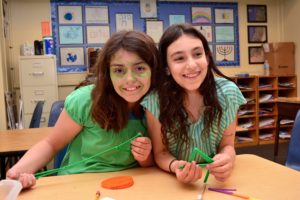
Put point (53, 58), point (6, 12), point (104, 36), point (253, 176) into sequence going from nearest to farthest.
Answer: point (253, 176), point (53, 58), point (6, 12), point (104, 36)

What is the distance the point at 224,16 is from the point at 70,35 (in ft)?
8.00

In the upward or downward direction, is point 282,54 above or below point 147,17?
below

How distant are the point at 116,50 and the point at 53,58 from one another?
9.37 feet

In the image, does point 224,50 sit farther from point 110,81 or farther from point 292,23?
point 110,81

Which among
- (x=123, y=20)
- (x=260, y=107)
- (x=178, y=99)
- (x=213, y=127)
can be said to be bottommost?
(x=260, y=107)

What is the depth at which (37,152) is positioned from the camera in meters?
1.15

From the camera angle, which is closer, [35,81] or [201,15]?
[35,81]

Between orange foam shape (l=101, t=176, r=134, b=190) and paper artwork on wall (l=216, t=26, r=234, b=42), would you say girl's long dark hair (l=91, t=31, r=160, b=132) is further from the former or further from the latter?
paper artwork on wall (l=216, t=26, r=234, b=42)

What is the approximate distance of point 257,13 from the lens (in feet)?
16.8

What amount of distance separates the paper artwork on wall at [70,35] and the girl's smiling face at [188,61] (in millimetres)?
3495

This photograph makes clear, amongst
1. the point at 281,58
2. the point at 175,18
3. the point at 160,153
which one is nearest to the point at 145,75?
the point at 160,153

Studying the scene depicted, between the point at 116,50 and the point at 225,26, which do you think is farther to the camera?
the point at 225,26

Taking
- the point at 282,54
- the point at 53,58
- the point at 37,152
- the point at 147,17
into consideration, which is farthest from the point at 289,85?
the point at 37,152

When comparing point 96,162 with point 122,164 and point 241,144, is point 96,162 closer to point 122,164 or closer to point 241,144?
point 122,164
